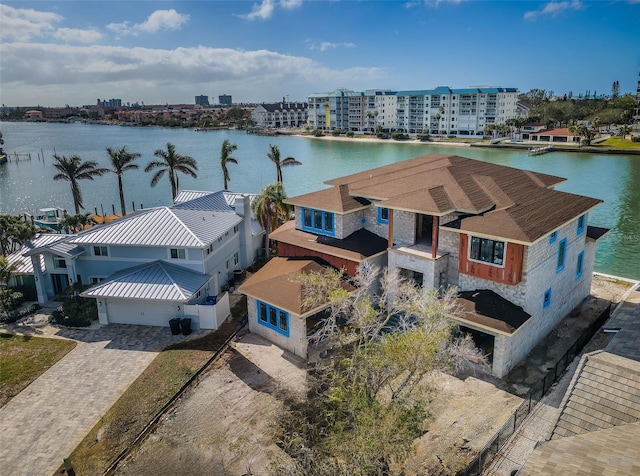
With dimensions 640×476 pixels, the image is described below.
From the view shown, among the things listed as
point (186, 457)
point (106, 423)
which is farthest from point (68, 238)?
point (186, 457)

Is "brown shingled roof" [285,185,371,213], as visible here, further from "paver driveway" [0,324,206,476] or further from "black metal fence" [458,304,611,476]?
"black metal fence" [458,304,611,476]

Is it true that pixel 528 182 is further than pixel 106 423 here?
Yes

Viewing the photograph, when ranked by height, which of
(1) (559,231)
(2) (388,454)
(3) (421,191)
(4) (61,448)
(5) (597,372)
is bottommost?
(4) (61,448)

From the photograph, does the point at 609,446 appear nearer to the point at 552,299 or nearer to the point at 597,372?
the point at 597,372

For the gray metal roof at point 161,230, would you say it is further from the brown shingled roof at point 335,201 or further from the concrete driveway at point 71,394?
the brown shingled roof at point 335,201

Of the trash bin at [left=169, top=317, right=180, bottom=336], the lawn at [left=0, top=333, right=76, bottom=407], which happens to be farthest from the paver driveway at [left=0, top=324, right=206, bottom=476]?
the lawn at [left=0, top=333, right=76, bottom=407]

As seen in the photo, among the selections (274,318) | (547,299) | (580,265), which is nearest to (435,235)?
(547,299)
